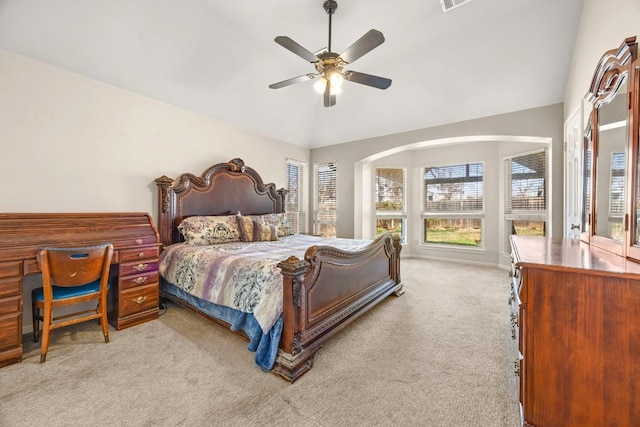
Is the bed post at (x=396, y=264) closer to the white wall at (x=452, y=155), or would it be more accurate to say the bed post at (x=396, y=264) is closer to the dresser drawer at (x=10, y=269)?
the white wall at (x=452, y=155)

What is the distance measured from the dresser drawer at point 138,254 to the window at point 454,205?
5338 millimetres

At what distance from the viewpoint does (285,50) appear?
11.5 feet

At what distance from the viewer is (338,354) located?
2.12 metres

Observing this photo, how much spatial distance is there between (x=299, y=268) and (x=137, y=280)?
1935 millimetres

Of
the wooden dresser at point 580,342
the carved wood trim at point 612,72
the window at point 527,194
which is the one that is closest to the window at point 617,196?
the wooden dresser at point 580,342

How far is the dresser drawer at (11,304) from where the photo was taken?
6.44 feet

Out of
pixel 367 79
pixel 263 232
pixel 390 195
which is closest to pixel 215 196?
pixel 263 232

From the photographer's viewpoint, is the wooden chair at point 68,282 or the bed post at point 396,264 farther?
the bed post at point 396,264

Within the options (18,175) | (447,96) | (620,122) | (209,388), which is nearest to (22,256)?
(18,175)

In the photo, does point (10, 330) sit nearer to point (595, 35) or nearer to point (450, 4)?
point (450, 4)

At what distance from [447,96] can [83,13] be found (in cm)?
445

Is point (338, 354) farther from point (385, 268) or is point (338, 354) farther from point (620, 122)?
point (620, 122)

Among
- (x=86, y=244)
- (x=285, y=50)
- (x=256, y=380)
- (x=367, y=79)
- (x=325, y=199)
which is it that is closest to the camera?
(x=256, y=380)

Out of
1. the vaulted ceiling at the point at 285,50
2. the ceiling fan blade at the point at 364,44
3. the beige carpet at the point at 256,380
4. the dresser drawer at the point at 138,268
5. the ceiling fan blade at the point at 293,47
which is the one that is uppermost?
the vaulted ceiling at the point at 285,50
